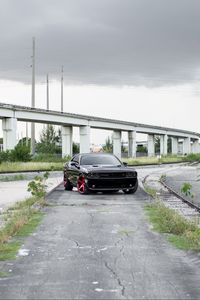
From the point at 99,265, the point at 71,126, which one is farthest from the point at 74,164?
the point at 71,126

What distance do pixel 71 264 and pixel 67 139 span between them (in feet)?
266

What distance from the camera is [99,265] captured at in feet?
25.2

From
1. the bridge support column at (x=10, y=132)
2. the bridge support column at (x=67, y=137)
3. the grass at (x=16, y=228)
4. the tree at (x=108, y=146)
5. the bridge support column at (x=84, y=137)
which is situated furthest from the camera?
the tree at (x=108, y=146)

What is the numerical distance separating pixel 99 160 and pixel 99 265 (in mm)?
14790

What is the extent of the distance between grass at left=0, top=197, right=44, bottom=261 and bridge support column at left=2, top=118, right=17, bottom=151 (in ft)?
173

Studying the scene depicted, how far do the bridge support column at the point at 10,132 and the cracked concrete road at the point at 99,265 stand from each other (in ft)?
184

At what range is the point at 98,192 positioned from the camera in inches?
846

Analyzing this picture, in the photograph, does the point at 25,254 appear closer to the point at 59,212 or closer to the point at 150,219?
the point at 150,219

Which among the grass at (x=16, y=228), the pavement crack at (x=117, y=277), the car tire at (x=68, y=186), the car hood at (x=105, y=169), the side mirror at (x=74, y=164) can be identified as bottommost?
the pavement crack at (x=117, y=277)

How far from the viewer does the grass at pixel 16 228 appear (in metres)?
8.80

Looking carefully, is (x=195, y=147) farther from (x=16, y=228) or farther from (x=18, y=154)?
(x=16, y=228)

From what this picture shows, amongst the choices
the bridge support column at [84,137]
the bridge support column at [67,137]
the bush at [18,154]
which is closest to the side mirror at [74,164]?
the bush at [18,154]

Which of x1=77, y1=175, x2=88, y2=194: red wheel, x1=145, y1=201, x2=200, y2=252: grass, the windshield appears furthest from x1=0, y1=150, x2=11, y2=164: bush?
x1=145, y1=201, x2=200, y2=252: grass

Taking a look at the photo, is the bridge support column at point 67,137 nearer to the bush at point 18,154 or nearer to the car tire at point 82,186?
the bush at point 18,154
